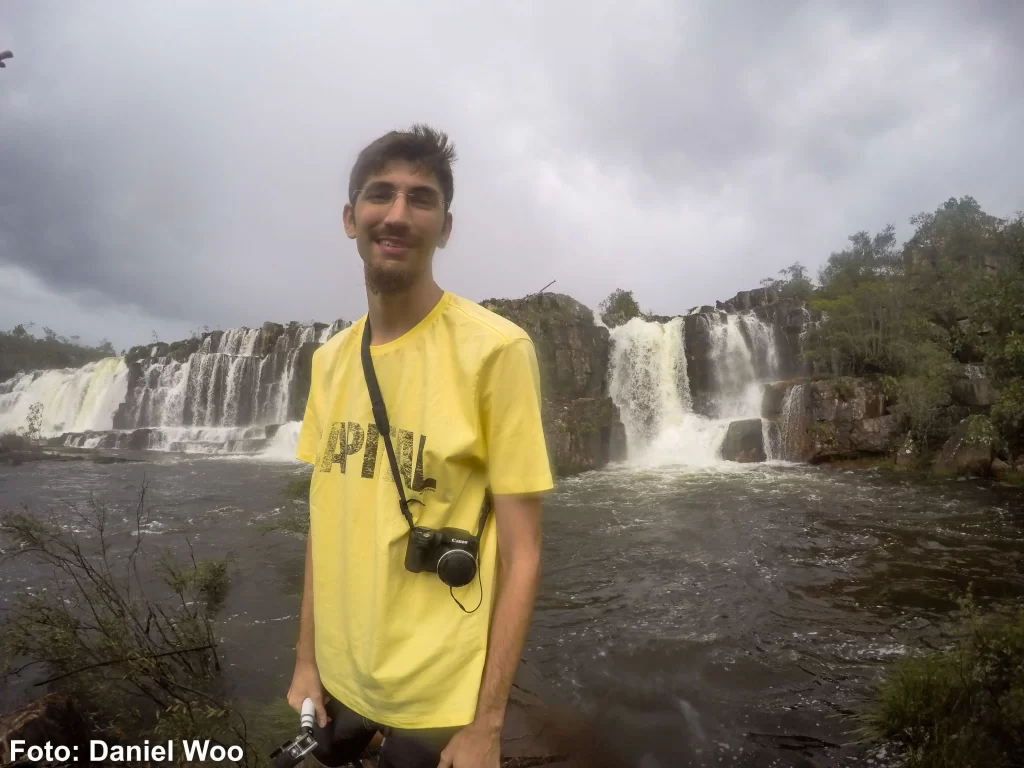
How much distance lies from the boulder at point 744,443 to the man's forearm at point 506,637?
20307mm

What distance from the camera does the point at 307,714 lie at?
177 centimetres

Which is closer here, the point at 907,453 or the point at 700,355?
the point at 907,453

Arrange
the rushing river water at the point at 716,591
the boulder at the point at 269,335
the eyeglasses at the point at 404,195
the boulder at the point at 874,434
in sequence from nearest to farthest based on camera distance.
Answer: the eyeglasses at the point at 404,195
the rushing river water at the point at 716,591
the boulder at the point at 874,434
the boulder at the point at 269,335

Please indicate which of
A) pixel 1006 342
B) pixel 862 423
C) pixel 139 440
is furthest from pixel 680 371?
pixel 139 440

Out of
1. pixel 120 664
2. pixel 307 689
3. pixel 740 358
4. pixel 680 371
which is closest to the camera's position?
pixel 307 689

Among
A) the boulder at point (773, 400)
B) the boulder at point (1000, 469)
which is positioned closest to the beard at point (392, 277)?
the boulder at point (1000, 469)

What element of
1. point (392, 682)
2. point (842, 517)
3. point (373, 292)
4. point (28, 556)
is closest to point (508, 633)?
point (392, 682)

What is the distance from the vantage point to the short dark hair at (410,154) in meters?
1.63

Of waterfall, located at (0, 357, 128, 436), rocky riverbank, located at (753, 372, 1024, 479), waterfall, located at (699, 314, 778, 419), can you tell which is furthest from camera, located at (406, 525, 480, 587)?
waterfall, located at (0, 357, 128, 436)

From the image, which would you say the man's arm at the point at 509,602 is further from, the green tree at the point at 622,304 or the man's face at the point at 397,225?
the green tree at the point at 622,304

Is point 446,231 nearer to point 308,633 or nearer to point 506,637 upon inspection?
point 506,637

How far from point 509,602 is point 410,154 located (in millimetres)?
1279

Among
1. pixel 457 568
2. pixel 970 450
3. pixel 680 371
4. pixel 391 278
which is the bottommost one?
pixel 970 450

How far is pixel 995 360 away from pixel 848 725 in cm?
1698
